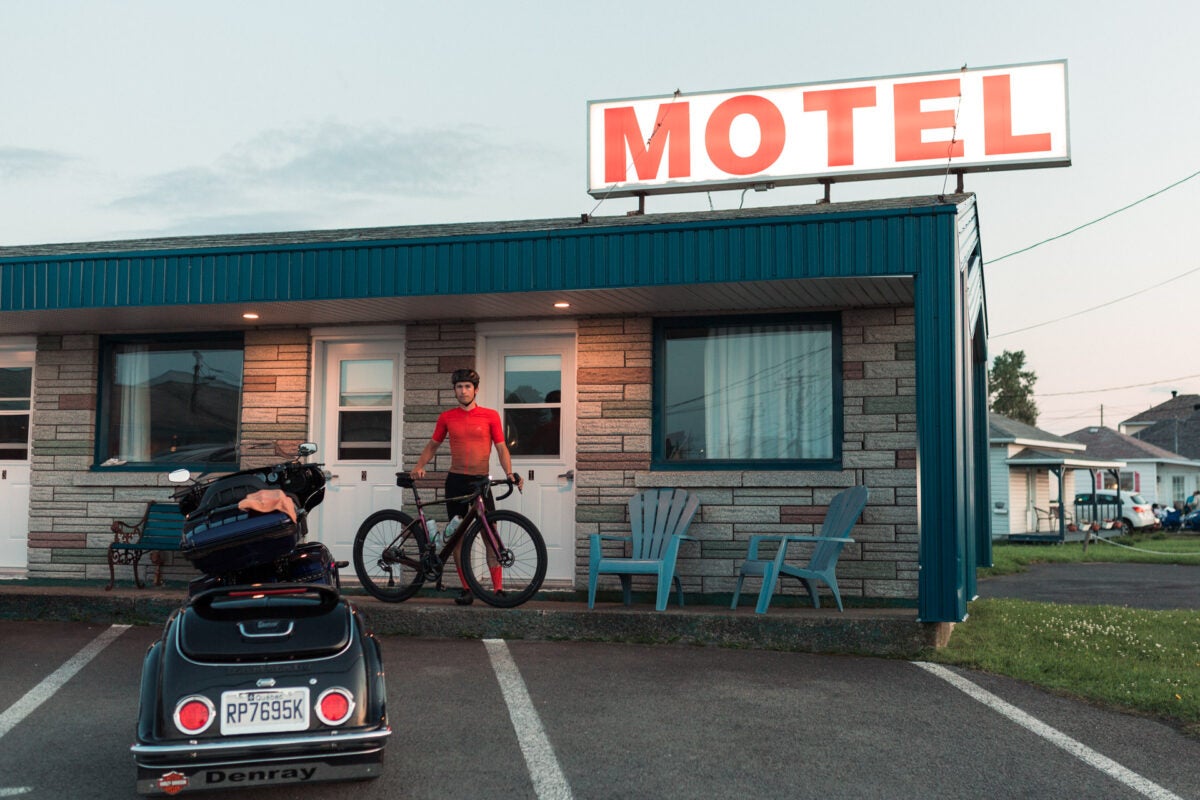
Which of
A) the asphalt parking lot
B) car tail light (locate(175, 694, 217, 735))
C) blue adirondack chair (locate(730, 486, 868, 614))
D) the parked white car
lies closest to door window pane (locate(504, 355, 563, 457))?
blue adirondack chair (locate(730, 486, 868, 614))

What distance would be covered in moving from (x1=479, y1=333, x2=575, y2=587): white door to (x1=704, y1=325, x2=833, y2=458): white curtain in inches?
52.4

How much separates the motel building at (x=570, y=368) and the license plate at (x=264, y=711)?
4412mm

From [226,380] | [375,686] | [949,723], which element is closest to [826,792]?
[949,723]

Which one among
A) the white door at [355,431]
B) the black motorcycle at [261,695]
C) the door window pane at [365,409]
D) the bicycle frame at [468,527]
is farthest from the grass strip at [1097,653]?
the door window pane at [365,409]

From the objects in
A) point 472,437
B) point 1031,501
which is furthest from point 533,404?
point 1031,501

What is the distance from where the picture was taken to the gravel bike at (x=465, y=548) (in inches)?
337

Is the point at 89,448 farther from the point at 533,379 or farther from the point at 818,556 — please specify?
the point at 818,556

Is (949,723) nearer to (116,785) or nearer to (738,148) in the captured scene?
(116,785)

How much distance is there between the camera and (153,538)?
32.9 ft

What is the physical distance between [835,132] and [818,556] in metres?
5.96

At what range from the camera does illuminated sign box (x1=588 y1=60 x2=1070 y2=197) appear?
484 inches

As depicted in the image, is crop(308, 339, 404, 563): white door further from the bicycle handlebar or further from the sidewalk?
the bicycle handlebar

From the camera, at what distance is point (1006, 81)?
488 inches

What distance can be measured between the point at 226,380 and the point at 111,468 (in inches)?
55.6
